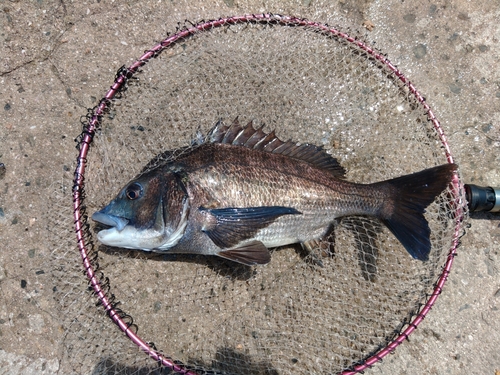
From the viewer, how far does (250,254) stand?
221 cm

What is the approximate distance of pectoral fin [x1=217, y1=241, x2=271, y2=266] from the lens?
86.6 inches

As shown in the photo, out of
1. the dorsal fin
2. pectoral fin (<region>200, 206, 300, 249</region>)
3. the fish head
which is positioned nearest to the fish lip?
the fish head

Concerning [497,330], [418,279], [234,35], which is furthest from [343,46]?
[497,330]

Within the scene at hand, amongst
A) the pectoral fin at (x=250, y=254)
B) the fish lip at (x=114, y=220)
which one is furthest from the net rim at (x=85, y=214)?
the pectoral fin at (x=250, y=254)

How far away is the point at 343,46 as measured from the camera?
2709 millimetres

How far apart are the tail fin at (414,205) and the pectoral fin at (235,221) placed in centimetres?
65

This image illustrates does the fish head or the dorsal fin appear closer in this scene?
the fish head

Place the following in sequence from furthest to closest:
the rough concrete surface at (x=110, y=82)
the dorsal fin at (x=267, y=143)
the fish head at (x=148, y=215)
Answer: the rough concrete surface at (x=110, y=82)
the dorsal fin at (x=267, y=143)
the fish head at (x=148, y=215)

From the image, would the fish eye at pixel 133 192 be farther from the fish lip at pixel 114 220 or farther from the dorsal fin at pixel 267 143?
the dorsal fin at pixel 267 143

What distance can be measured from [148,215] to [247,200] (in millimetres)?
586

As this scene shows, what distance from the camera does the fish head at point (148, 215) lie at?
212 centimetres

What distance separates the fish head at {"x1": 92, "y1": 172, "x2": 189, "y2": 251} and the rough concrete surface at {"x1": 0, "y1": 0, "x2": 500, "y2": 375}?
679 millimetres

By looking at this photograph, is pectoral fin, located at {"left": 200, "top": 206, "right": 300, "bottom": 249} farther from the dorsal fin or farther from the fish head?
the dorsal fin

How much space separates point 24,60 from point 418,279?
3242 millimetres
